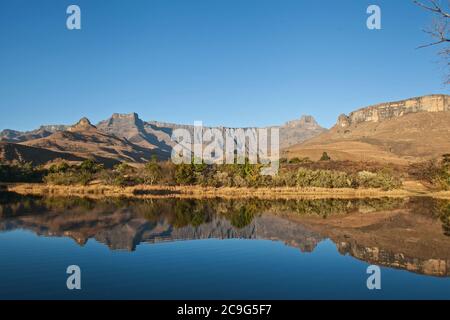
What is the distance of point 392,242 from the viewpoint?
25656 millimetres

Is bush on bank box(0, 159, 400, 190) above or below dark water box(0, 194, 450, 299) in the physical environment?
above

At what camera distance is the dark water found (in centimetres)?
1521

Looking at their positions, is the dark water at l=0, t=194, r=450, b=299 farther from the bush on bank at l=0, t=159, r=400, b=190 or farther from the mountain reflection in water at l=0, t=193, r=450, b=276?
the bush on bank at l=0, t=159, r=400, b=190

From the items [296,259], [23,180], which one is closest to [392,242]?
[296,259]

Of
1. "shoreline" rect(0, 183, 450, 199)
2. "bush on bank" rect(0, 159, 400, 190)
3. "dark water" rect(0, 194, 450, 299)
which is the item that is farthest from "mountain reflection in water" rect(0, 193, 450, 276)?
"bush on bank" rect(0, 159, 400, 190)

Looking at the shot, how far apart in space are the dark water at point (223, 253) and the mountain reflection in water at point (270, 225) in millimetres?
85

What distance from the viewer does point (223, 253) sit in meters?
23.0

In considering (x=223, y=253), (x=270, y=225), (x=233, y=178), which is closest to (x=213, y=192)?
(x=233, y=178)

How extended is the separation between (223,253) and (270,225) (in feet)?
36.4

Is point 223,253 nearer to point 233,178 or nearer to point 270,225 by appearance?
point 270,225

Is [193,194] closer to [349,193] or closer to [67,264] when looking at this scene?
[349,193]

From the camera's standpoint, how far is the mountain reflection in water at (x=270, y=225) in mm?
23542

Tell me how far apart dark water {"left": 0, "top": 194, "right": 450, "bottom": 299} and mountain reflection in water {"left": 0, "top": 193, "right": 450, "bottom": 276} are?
85 millimetres

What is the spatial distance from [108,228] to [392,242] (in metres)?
19.6
